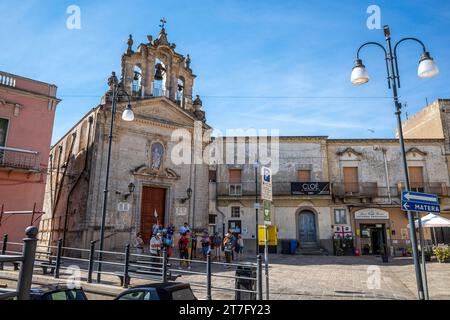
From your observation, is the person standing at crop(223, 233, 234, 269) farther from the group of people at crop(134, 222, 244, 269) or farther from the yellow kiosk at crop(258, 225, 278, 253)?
the yellow kiosk at crop(258, 225, 278, 253)

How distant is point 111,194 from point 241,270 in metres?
12.9

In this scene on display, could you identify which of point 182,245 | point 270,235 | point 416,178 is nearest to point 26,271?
point 270,235

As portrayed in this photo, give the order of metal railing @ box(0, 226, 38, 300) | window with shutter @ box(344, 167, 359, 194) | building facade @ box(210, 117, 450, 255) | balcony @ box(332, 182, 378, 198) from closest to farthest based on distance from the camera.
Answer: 1. metal railing @ box(0, 226, 38, 300)
2. building facade @ box(210, 117, 450, 255)
3. balcony @ box(332, 182, 378, 198)
4. window with shutter @ box(344, 167, 359, 194)

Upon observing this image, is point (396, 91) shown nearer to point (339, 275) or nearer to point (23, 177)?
point (339, 275)

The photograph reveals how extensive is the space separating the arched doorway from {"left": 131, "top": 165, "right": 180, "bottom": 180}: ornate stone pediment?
11.6 metres

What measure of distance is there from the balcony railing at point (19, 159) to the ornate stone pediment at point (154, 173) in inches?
207

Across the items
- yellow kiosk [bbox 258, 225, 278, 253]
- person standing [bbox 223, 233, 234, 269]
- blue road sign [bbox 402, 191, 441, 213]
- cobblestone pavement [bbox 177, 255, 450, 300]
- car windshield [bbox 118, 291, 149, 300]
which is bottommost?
cobblestone pavement [bbox 177, 255, 450, 300]

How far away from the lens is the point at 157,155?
21.3m

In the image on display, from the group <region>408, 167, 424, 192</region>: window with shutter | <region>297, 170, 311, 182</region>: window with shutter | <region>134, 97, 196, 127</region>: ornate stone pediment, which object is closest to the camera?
<region>134, 97, 196, 127</region>: ornate stone pediment

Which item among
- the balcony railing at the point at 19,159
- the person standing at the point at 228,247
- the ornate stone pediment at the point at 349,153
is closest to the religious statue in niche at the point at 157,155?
the balcony railing at the point at 19,159

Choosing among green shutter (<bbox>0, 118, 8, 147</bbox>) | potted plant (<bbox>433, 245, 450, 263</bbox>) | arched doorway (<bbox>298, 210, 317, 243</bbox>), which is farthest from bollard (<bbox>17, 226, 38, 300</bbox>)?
arched doorway (<bbox>298, 210, 317, 243</bbox>)

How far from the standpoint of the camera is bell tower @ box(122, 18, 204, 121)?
69.9ft
